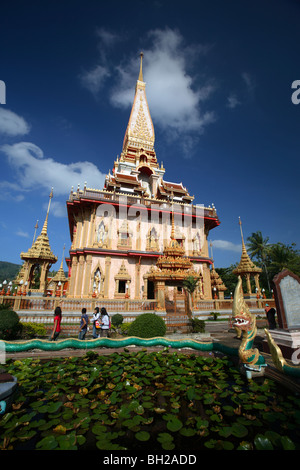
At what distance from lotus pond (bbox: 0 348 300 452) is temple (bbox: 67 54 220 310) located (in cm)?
973

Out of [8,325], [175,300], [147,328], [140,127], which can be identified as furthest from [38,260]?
[140,127]

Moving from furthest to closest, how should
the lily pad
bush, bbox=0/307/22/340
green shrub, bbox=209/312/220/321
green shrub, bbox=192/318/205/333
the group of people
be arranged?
green shrub, bbox=209/312/220/321 → green shrub, bbox=192/318/205/333 → bush, bbox=0/307/22/340 → the group of people → the lily pad

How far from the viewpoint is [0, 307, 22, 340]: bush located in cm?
786

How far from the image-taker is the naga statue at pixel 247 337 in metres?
4.12

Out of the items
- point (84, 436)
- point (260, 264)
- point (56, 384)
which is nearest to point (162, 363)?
point (56, 384)

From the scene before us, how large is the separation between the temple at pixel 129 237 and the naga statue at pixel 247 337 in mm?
9161

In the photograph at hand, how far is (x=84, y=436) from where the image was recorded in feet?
8.23

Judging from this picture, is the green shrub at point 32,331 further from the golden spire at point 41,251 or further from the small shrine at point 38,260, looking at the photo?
the golden spire at point 41,251

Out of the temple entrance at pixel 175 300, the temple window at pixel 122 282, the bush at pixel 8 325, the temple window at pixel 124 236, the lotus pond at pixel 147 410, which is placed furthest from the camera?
the temple window at pixel 124 236

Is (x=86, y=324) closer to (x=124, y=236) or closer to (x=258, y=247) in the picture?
(x=124, y=236)

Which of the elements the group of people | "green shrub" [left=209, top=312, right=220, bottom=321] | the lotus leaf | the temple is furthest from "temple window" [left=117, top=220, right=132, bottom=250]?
the lotus leaf

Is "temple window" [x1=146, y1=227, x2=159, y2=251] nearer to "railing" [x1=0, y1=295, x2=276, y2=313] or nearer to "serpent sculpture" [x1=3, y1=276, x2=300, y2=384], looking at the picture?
"railing" [x1=0, y1=295, x2=276, y2=313]

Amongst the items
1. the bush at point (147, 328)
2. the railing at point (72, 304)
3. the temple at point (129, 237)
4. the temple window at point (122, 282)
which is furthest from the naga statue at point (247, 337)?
the temple window at point (122, 282)

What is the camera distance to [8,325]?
7898 mm
